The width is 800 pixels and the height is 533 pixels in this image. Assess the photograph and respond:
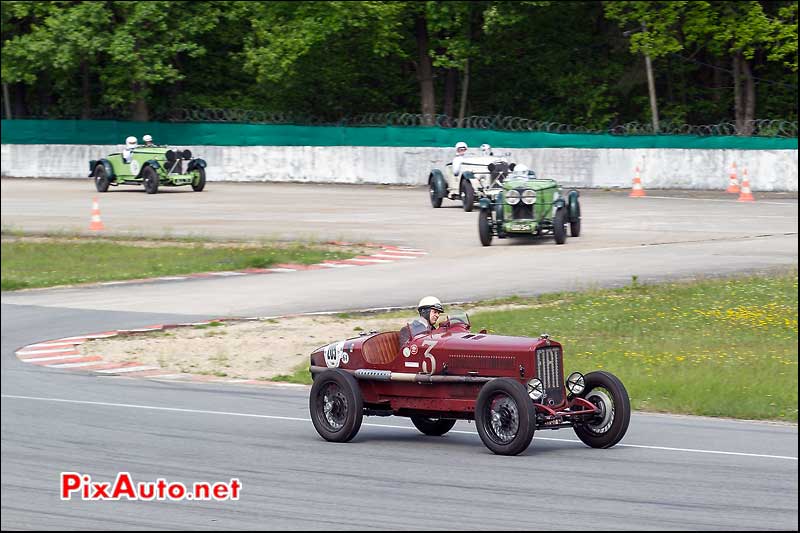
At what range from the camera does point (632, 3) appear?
4631cm

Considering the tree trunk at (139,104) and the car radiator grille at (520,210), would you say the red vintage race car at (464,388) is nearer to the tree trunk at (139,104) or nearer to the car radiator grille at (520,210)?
the car radiator grille at (520,210)

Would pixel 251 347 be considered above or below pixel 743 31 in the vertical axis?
below

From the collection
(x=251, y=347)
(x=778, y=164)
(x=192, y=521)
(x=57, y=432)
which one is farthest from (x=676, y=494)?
(x=778, y=164)

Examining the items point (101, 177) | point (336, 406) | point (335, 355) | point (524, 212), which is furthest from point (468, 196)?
point (336, 406)

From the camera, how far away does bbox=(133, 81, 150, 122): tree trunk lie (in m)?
55.5

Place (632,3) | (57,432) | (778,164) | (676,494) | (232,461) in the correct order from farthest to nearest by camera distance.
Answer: (632,3) → (778,164) → (57,432) → (232,461) → (676,494)

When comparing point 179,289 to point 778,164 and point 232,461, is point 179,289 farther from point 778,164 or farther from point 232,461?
point 778,164

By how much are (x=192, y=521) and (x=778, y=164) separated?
108ft

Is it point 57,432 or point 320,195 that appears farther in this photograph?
point 320,195

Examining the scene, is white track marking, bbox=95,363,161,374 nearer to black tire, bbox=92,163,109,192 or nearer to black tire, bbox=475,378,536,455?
black tire, bbox=475,378,536,455

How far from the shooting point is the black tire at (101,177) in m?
43.6

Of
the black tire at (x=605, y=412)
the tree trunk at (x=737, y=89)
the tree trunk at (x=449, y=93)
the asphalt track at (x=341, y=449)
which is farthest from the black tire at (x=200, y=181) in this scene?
the black tire at (x=605, y=412)

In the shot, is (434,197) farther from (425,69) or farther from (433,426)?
(433,426)

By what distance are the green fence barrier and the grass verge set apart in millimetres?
16174
